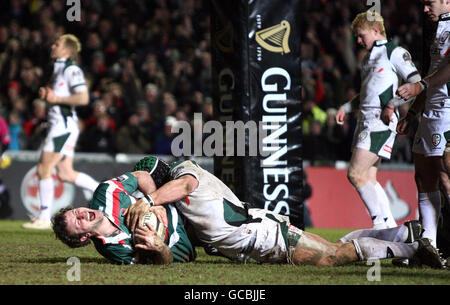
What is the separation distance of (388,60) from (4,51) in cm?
1099

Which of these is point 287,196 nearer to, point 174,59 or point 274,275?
point 274,275

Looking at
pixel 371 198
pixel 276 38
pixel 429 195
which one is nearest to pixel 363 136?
pixel 371 198

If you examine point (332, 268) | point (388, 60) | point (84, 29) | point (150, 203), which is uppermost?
point (84, 29)

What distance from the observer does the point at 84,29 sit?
1736cm

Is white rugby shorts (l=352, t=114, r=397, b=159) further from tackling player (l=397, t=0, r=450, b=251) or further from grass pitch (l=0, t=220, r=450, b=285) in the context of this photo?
grass pitch (l=0, t=220, r=450, b=285)

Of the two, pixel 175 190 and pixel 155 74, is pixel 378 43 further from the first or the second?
pixel 155 74

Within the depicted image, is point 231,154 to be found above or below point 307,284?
above

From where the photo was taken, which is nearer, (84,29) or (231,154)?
(231,154)

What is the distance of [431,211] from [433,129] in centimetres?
69

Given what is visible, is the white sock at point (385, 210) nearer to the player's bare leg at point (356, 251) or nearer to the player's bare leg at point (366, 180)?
the player's bare leg at point (366, 180)

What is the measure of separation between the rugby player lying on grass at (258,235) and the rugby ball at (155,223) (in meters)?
0.18

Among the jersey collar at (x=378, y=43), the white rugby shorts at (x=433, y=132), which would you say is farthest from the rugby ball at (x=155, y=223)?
the jersey collar at (x=378, y=43)

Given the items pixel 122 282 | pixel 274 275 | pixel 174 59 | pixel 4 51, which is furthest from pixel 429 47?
pixel 4 51
